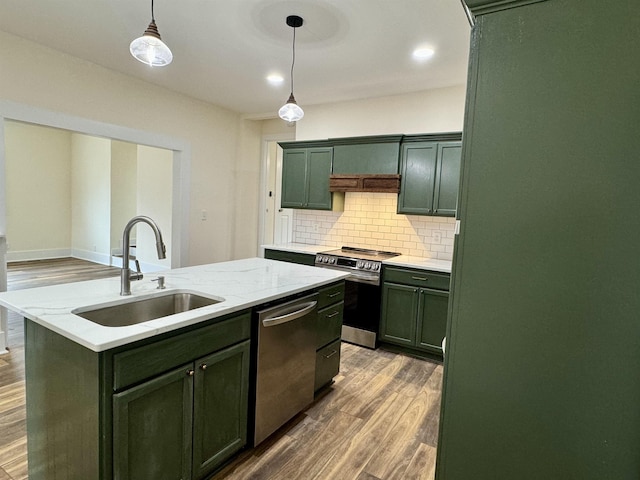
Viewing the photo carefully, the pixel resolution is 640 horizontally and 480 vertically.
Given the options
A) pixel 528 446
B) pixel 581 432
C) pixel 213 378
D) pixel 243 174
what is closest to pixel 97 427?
pixel 213 378

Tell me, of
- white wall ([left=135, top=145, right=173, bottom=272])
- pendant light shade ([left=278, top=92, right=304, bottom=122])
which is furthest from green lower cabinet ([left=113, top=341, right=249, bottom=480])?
white wall ([left=135, top=145, right=173, bottom=272])

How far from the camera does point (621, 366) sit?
94 cm

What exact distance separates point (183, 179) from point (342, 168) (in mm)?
2113

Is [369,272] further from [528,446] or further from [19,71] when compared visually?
[19,71]

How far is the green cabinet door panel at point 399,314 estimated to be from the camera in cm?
336

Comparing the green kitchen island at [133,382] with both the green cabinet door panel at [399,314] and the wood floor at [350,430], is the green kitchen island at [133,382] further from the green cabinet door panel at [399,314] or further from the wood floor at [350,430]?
the green cabinet door panel at [399,314]

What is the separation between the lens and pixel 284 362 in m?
2.08

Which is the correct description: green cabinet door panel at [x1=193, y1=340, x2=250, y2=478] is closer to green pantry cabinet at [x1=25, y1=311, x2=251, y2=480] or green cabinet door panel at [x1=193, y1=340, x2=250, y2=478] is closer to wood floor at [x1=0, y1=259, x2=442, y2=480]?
green pantry cabinet at [x1=25, y1=311, x2=251, y2=480]

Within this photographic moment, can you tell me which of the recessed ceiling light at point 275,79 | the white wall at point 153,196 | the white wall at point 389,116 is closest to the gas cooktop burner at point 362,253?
the white wall at point 389,116

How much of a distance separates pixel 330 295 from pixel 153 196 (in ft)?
14.7

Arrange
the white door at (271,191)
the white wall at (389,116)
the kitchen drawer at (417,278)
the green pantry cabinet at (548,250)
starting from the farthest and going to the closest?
the white door at (271,191) → the white wall at (389,116) → the kitchen drawer at (417,278) → the green pantry cabinet at (548,250)

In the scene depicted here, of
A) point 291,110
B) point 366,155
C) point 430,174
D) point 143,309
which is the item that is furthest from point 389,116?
point 143,309

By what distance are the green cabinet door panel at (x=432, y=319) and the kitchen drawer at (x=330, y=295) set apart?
1040mm

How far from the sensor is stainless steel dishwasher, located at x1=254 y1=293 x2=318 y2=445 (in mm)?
1914
